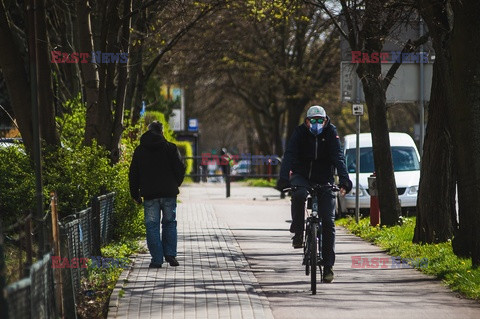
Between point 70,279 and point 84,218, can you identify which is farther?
point 84,218

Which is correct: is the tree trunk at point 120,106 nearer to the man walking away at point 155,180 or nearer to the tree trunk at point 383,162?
the tree trunk at point 383,162

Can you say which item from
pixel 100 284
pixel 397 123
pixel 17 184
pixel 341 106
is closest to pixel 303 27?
pixel 341 106

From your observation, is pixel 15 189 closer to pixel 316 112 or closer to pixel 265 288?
pixel 265 288

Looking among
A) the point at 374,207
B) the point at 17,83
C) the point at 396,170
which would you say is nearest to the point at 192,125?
the point at 396,170

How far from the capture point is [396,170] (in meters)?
24.7

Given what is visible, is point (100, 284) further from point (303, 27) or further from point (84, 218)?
point (303, 27)

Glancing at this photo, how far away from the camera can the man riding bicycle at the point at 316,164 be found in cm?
1096

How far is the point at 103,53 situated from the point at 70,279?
29.1ft

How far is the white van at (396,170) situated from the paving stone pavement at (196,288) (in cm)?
722

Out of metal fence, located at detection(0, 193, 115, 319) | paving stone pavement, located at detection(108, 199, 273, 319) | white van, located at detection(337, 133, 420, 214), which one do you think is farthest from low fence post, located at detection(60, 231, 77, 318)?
white van, located at detection(337, 133, 420, 214)

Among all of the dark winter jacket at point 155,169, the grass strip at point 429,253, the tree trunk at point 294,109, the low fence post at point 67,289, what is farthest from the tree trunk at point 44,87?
the tree trunk at point 294,109

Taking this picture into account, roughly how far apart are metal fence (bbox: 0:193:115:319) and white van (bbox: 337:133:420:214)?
32.0 feet

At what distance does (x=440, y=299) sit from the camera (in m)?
10.3

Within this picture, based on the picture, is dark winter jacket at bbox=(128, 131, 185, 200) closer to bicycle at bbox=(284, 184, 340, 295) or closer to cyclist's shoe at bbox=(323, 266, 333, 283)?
bicycle at bbox=(284, 184, 340, 295)
